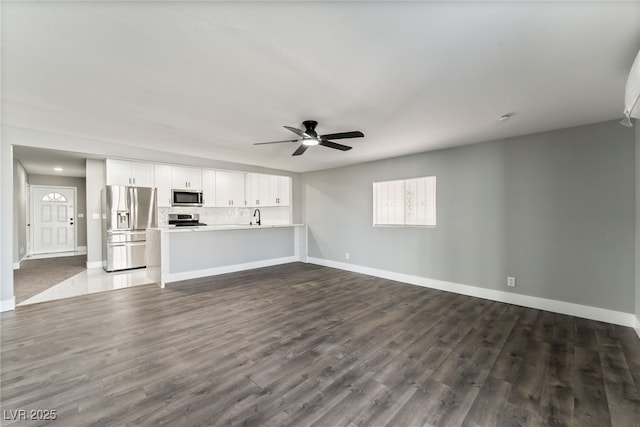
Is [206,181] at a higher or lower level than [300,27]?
lower

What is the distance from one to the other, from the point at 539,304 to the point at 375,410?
3.21 metres

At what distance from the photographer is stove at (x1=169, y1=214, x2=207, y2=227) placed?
6.32m

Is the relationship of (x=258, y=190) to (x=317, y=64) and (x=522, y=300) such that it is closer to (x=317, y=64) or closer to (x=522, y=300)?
(x=317, y=64)

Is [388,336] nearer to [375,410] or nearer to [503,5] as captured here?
[375,410]

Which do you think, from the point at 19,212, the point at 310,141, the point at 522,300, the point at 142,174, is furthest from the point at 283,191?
the point at 19,212

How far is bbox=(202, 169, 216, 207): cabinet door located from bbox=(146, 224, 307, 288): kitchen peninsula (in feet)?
3.17

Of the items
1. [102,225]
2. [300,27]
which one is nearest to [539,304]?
[300,27]

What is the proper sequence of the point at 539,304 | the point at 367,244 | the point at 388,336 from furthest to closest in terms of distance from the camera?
1. the point at 367,244
2. the point at 539,304
3. the point at 388,336

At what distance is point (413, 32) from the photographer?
62.6 inches

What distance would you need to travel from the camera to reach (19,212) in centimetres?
628

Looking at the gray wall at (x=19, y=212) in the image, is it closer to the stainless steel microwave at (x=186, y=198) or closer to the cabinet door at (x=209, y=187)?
the stainless steel microwave at (x=186, y=198)

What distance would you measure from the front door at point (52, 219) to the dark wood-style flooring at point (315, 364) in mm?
6201

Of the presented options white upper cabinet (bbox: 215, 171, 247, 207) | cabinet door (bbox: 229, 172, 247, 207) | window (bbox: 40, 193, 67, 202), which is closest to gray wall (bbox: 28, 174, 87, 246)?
window (bbox: 40, 193, 67, 202)

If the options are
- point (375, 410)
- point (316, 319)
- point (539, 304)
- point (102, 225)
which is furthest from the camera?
point (102, 225)
